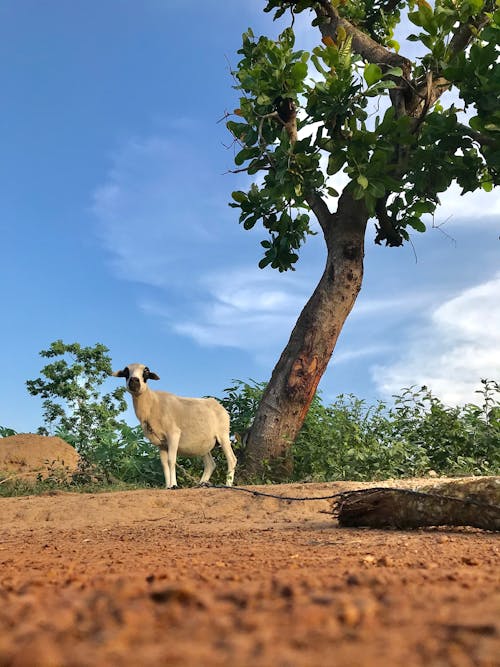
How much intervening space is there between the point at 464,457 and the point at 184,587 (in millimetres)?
11621

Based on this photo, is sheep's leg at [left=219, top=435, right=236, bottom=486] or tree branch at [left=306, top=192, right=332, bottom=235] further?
tree branch at [left=306, top=192, right=332, bottom=235]

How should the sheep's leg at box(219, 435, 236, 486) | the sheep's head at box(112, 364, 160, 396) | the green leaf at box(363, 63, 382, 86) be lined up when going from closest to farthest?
the sheep's head at box(112, 364, 160, 396)
the green leaf at box(363, 63, 382, 86)
the sheep's leg at box(219, 435, 236, 486)

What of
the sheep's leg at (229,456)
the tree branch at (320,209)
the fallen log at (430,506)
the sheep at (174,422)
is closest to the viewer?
the fallen log at (430,506)

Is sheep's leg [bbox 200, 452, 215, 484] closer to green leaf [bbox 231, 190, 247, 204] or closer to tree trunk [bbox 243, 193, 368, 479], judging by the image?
tree trunk [bbox 243, 193, 368, 479]

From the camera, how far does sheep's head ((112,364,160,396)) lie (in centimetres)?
1054

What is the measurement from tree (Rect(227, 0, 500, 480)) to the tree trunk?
0.02m

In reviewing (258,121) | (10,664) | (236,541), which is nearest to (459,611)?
(10,664)

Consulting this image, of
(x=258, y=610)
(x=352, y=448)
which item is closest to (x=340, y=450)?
(x=352, y=448)

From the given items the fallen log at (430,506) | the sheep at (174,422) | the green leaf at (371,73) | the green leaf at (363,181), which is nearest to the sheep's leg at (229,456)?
the sheep at (174,422)

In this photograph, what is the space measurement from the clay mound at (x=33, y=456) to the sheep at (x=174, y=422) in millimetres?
2675

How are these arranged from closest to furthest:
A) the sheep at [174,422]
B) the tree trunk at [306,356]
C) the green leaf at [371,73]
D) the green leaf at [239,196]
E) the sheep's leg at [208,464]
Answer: the sheep at [174,422] < the green leaf at [371,73] < the sheep's leg at [208,464] < the tree trunk at [306,356] < the green leaf at [239,196]

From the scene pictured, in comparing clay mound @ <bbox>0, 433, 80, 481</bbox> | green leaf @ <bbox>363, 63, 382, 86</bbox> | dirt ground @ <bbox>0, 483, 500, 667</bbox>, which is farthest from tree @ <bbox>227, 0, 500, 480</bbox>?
dirt ground @ <bbox>0, 483, 500, 667</bbox>

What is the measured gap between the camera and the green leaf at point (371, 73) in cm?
1080

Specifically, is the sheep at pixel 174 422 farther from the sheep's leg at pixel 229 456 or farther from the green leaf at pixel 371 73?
the green leaf at pixel 371 73
